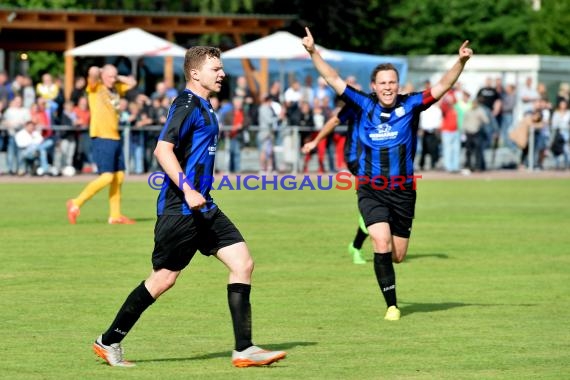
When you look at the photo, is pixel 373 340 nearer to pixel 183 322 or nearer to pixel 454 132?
pixel 183 322

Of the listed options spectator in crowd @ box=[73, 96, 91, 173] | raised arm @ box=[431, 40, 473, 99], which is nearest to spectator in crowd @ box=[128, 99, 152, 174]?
spectator in crowd @ box=[73, 96, 91, 173]

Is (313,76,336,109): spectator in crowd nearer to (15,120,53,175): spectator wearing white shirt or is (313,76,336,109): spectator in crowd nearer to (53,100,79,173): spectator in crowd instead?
(53,100,79,173): spectator in crowd

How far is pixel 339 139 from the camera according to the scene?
1293 inches

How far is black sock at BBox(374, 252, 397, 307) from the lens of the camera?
11.1 m

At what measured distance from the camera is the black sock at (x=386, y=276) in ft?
36.4

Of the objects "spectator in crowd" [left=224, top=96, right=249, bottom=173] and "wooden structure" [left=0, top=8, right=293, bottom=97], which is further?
"wooden structure" [left=0, top=8, right=293, bottom=97]

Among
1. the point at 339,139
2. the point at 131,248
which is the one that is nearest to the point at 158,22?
the point at 339,139

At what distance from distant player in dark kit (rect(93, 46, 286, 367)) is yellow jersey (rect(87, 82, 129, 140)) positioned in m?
9.56

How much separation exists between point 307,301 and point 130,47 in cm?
2213

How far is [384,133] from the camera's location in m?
11.6

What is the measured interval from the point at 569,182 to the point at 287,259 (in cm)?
1615

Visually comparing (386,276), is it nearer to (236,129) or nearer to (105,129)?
(105,129)

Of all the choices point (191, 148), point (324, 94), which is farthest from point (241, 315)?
point (324, 94)

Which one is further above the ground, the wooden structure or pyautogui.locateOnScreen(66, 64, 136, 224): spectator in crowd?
the wooden structure
